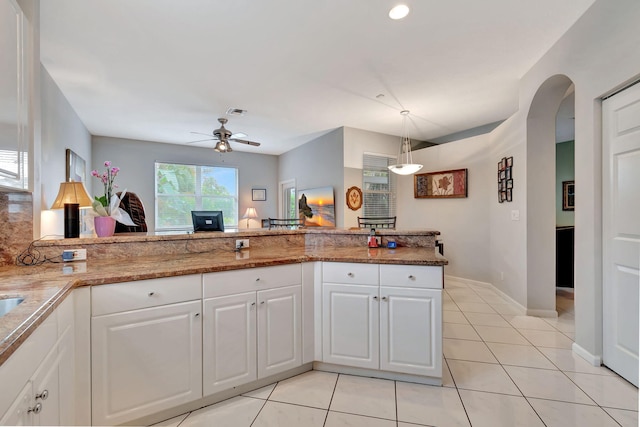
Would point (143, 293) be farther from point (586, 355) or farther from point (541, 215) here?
point (541, 215)

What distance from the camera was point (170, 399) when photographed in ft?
5.12

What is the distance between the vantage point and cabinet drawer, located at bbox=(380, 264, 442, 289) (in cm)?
184

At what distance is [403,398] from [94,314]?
6.03ft

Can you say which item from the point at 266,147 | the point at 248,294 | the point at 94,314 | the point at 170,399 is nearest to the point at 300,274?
the point at 248,294

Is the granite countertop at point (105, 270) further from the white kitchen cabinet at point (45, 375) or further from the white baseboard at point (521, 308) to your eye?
the white baseboard at point (521, 308)

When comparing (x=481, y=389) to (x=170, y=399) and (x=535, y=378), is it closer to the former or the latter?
(x=535, y=378)

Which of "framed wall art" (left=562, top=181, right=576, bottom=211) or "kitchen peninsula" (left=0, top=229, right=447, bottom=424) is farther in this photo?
"framed wall art" (left=562, top=181, right=576, bottom=211)

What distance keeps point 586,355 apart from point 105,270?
3478mm

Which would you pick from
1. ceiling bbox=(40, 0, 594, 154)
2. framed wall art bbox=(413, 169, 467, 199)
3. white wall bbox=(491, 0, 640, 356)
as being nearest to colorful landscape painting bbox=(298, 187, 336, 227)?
ceiling bbox=(40, 0, 594, 154)

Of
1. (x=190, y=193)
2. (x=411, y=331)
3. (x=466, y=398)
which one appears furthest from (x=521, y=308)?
(x=190, y=193)

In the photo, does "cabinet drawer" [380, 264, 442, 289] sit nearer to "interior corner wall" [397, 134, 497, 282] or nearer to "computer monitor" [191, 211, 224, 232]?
"computer monitor" [191, 211, 224, 232]

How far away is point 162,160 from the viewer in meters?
5.96

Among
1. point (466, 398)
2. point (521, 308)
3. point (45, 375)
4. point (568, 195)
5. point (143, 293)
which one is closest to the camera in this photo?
point (45, 375)

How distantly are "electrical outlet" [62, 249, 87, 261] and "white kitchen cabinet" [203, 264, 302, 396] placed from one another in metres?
0.92
